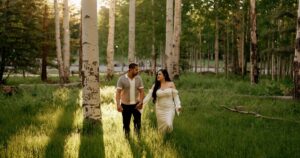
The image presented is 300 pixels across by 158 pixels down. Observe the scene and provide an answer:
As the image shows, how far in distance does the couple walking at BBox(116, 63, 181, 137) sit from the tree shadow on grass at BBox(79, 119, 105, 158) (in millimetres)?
753

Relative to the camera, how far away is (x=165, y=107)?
9.66 m

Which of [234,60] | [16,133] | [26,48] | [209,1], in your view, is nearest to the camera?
[16,133]

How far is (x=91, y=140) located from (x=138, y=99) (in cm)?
178

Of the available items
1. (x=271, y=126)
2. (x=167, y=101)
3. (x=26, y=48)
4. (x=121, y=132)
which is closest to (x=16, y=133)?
(x=121, y=132)

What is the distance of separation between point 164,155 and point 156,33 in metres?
32.6

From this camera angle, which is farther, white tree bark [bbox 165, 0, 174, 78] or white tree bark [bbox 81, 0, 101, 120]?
white tree bark [bbox 165, 0, 174, 78]

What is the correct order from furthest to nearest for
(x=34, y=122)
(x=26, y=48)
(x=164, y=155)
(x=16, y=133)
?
(x=26, y=48) < (x=34, y=122) < (x=16, y=133) < (x=164, y=155)

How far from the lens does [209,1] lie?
3728cm

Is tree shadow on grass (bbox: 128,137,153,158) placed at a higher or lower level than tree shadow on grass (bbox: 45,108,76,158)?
lower

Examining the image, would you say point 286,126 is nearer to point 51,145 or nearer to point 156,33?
point 51,145

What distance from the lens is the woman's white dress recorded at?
30.9 ft

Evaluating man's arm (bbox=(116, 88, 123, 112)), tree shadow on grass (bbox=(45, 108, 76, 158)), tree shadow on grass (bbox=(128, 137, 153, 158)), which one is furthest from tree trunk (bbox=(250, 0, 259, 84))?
tree shadow on grass (bbox=(128, 137, 153, 158))

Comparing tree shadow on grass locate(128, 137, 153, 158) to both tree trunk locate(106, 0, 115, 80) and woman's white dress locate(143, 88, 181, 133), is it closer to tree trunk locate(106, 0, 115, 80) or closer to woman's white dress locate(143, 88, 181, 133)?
woman's white dress locate(143, 88, 181, 133)

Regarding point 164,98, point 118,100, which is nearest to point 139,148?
point 118,100
